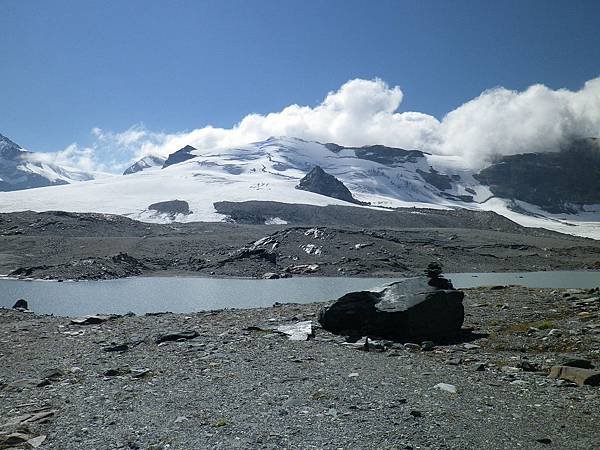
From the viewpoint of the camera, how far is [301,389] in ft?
32.9

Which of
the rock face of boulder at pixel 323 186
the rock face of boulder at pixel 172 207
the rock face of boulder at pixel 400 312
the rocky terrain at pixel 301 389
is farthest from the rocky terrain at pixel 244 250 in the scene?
the rock face of boulder at pixel 323 186

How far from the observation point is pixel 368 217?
458 ft

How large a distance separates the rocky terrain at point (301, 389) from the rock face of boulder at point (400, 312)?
571mm

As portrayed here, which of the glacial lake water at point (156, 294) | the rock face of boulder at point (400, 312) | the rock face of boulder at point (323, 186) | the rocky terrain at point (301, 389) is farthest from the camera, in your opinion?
the rock face of boulder at point (323, 186)

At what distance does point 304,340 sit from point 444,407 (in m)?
6.74

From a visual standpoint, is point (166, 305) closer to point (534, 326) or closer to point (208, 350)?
point (208, 350)

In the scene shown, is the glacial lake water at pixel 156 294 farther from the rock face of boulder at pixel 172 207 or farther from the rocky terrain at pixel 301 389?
the rock face of boulder at pixel 172 207

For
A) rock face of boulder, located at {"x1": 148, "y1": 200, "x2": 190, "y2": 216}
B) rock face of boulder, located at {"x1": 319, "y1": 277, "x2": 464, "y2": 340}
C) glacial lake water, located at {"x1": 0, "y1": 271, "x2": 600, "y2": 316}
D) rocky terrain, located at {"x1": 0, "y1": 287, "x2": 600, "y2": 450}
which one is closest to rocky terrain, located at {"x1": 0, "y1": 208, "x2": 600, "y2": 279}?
glacial lake water, located at {"x1": 0, "y1": 271, "x2": 600, "y2": 316}

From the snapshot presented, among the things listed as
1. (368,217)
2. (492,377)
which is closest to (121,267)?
(492,377)

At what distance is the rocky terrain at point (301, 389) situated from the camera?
7676mm

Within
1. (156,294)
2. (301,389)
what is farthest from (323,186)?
(301,389)

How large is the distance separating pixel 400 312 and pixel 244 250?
198 ft

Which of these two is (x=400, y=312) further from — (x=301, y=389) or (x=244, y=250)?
(x=244, y=250)

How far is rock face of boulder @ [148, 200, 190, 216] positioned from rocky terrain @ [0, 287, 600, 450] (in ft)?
386
